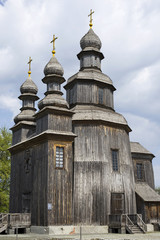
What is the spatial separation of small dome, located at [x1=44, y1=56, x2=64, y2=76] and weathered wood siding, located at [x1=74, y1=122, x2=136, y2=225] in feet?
16.5

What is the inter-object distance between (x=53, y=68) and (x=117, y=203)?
40.3 feet

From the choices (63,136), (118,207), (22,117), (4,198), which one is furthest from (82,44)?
(4,198)

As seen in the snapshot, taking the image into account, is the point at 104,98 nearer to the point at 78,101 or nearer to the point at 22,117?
the point at 78,101

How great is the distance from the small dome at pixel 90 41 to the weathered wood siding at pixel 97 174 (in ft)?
33.8

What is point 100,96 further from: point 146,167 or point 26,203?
point 26,203

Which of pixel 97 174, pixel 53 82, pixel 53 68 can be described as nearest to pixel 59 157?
pixel 97 174

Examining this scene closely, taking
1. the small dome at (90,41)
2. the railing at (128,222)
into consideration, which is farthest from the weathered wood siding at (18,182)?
the small dome at (90,41)

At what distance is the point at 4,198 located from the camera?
3553 cm

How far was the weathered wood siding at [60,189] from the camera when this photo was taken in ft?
69.2

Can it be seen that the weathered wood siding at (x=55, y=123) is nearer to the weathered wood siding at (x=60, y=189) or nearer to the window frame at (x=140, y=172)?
the weathered wood siding at (x=60, y=189)

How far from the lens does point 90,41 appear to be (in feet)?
103

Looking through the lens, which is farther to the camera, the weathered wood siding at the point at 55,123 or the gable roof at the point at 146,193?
Answer: the gable roof at the point at 146,193

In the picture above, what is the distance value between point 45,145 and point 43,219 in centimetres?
513

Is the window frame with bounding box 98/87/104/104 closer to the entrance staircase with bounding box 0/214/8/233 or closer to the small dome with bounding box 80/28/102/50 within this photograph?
the small dome with bounding box 80/28/102/50
